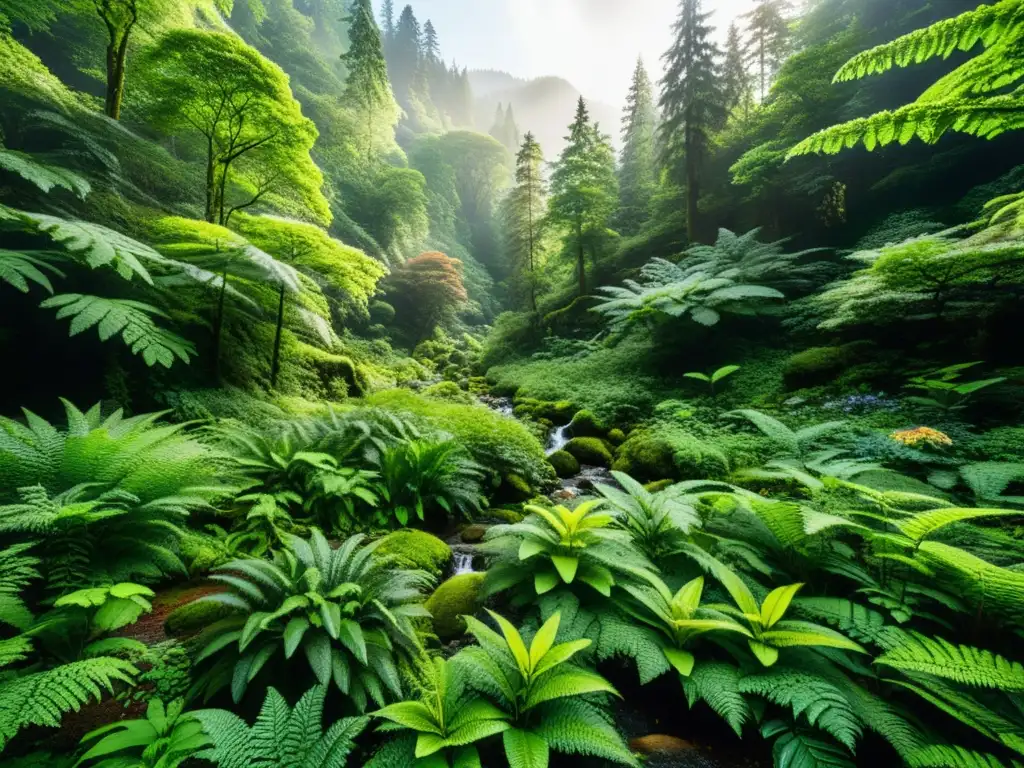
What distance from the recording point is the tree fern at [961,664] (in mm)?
1599

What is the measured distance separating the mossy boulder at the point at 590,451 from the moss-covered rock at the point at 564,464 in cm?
29

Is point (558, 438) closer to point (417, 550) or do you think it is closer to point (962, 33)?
point (417, 550)

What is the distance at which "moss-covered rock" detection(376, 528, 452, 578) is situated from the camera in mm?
3488

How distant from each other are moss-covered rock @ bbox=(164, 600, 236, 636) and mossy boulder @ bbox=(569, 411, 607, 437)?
702cm

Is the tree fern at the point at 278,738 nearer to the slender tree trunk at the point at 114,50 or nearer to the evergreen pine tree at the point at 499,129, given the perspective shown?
the slender tree trunk at the point at 114,50

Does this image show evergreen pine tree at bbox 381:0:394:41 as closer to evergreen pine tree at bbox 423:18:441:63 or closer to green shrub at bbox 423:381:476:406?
evergreen pine tree at bbox 423:18:441:63

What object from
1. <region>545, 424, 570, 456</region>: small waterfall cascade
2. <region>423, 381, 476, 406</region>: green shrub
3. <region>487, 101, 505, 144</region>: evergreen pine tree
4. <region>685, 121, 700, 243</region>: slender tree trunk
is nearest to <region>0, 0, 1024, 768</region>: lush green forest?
<region>423, 381, 476, 406</region>: green shrub

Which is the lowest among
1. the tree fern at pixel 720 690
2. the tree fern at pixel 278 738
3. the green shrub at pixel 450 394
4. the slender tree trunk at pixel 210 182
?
the tree fern at pixel 720 690

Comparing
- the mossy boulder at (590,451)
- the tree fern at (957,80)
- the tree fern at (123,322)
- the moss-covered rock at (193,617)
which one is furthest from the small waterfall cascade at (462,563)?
the tree fern at (957,80)

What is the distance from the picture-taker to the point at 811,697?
184 centimetres

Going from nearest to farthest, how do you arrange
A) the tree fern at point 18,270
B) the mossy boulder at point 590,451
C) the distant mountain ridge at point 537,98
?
1. the tree fern at point 18,270
2. the mossy boulder at point 590,451
3. the distant mountain ridge at point 537,98

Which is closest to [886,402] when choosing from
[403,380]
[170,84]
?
[170,84]

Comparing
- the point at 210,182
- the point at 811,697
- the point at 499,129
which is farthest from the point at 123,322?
the point at 499,129

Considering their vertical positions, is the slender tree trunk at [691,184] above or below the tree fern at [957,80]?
above
